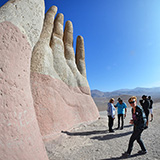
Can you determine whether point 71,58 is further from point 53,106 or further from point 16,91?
point 16,91

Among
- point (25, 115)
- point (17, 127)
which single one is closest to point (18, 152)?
point (17, 127)

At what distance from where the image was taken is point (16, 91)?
97.0 inches

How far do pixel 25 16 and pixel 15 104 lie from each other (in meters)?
2.69

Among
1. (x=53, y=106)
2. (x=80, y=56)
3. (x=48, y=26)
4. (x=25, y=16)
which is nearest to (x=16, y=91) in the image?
(x=25, y=16)

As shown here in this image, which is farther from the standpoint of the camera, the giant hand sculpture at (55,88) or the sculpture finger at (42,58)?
the sculpture finger at (42,58)

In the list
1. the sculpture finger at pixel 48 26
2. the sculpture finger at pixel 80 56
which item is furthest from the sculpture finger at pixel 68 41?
the sculpture finger at pixel 48 26

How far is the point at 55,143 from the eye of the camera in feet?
13.1

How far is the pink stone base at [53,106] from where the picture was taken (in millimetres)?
4512

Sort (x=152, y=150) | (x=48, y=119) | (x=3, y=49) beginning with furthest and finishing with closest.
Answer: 1. (x=48, y=119)
2. (x=152, y=150)
3. (x=3, y=49)

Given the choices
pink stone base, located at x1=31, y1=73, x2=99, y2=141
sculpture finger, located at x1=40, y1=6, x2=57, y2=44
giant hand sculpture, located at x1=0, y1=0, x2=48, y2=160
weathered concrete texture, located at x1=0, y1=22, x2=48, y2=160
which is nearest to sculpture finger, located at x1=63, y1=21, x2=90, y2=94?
pink stone base, located at x1=31, y1=73, x2=99, y2=141

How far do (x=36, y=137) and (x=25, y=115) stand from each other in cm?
58

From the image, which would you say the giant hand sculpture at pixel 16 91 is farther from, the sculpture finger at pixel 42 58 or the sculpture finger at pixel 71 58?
the sculpture finger at pixel 71 58

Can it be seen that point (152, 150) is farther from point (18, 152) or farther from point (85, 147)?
point (18, 152)

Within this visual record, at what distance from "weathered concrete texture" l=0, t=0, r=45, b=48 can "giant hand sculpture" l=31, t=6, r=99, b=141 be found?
194cm
